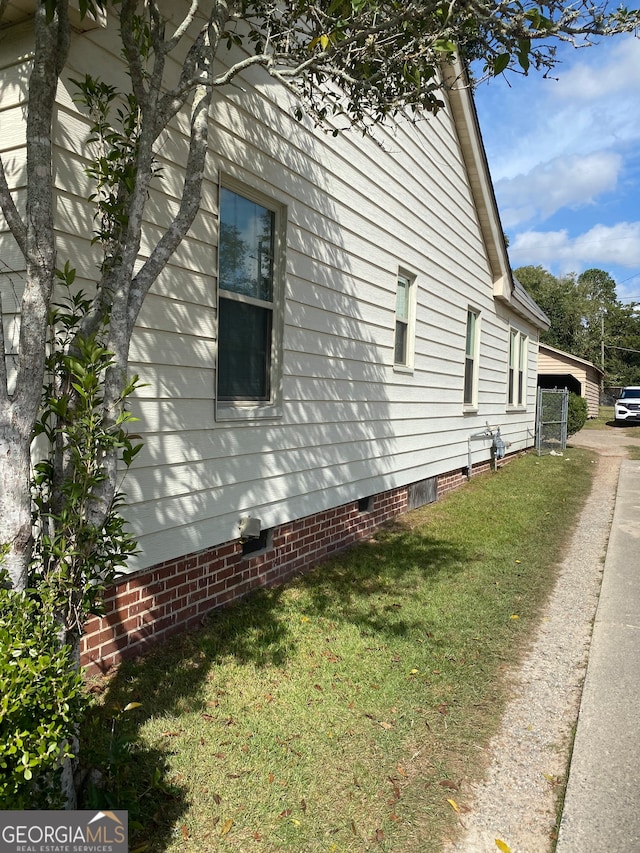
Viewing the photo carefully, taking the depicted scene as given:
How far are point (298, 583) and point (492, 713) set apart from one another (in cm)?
231

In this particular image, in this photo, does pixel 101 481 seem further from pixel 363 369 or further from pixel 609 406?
pixel 609 406

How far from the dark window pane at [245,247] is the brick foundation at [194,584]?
2.07 m

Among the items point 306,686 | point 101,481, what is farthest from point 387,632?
point 101,481

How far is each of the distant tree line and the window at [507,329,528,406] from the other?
4129cm

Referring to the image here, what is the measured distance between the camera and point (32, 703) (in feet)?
6.09

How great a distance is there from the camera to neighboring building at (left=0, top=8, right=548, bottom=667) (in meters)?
3.85

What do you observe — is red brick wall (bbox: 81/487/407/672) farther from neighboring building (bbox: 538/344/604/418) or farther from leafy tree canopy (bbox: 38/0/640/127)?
neighboring building (bbox: 538/344/604/418)

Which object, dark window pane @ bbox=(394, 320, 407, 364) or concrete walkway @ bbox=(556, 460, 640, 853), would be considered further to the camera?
dark window pane @ bbox=(394, 320, 407, 364)

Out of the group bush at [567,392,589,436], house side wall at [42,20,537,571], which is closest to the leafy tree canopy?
house side wall at [42,20,537,571]

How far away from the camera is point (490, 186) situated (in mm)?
11078

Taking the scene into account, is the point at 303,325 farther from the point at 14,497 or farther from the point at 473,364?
the point at 473,364

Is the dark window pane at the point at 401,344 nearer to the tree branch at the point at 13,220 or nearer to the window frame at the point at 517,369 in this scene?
the tree branch at the point at 13,220

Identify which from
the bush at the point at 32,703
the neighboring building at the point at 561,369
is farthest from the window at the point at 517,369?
the neighboring building at the point at 561,369

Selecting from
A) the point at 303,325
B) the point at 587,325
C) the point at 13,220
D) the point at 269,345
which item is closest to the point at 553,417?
the point at 303,325
